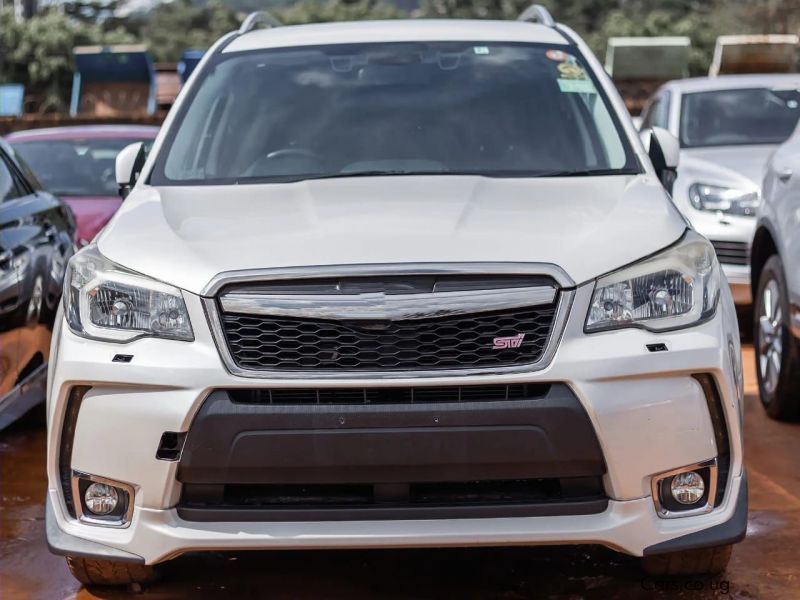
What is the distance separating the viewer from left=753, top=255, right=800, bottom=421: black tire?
19.1ft

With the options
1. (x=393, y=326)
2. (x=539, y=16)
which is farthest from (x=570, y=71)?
(x=393, y=326)

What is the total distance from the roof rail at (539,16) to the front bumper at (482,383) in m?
2.53

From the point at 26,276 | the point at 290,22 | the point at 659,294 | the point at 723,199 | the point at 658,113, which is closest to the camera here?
the point at 659,294

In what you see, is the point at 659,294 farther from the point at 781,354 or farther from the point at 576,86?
the point at 781,354

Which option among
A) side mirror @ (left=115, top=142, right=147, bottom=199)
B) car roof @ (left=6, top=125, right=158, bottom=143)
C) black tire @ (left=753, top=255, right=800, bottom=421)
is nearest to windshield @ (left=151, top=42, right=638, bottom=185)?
side mirror @ (left=115, top=142, right=147, bottom=199)

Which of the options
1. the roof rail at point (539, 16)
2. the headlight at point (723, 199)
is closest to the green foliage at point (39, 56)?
the headlight at point (723, 199)

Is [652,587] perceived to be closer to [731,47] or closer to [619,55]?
[731,47]

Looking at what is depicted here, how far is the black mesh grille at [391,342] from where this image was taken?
3.40m

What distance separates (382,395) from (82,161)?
6522mm

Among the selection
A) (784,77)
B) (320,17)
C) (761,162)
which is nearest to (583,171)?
(761,162)

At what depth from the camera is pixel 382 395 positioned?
3396 mm

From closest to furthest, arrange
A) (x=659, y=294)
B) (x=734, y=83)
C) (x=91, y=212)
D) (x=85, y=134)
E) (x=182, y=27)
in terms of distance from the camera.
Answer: (x=659, y=294)
(x=91, y=212)
(x=85, y=134)
(x=734, y=83)
(x=182, y=27)

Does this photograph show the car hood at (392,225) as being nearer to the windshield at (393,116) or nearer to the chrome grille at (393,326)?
the chrome grille at (393,326)

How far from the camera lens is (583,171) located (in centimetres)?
440
